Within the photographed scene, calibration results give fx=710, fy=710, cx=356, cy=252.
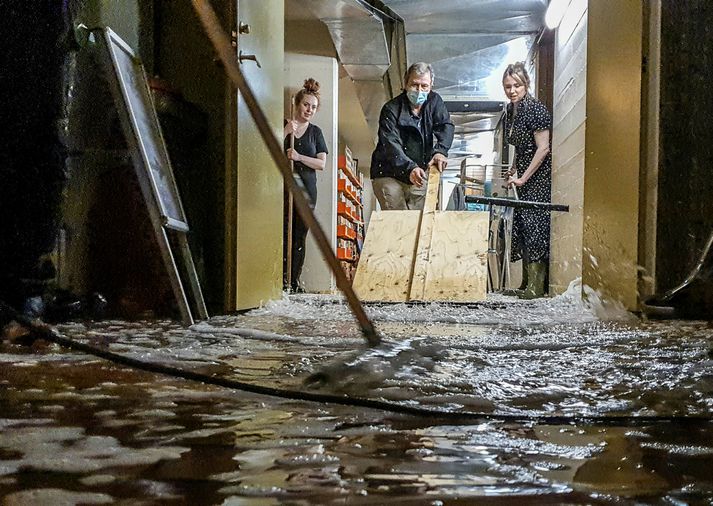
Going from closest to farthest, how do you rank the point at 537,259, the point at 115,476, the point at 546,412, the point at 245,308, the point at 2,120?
the point at 115,476, the point at 546,412, the point at 2,120, the point at 245,308, the point at 537,259

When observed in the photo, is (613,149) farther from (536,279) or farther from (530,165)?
(536,279)

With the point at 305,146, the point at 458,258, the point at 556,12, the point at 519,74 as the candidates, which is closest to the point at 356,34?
the point at 305,146

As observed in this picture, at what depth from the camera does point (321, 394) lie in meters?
1.21

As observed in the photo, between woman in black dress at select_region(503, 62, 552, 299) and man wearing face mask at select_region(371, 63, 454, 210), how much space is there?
516 millimetres

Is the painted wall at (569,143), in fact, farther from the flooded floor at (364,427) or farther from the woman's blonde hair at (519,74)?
the flooded floor at (364,427)

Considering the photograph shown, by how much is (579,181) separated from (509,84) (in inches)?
35.6

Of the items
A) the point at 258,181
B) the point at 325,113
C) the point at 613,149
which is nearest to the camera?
the point at 613,149

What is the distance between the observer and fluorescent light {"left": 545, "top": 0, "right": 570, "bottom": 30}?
613 centimetres

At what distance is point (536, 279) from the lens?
5.41 meters

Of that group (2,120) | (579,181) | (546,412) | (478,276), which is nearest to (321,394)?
(546,412)

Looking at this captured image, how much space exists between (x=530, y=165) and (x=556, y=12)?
2.10 metres

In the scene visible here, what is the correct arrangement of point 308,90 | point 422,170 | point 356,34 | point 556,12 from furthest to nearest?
point 356,34 < point 556,12 < point 308,90 < point 422,170

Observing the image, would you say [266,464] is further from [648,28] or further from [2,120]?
[648,28]

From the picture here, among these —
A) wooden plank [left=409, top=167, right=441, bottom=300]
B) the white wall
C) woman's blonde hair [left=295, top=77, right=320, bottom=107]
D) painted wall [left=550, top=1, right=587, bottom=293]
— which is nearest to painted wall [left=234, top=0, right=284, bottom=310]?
wooden plank [left=409, top=167, right=441, bottom=300]
